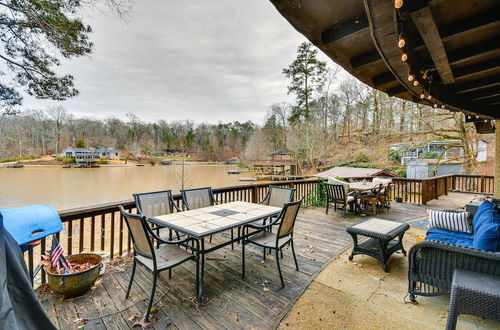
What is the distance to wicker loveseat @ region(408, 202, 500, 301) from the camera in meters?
1.81

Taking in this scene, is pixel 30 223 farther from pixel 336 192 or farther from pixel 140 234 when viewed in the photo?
pixel 336 192

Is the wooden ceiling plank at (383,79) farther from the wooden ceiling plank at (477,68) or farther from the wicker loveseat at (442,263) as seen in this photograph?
the wicker loveseat at (442,263)

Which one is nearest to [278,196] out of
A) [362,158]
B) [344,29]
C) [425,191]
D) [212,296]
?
[212,296]

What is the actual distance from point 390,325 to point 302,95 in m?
21.5

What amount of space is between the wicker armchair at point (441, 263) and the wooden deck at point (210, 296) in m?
1.11

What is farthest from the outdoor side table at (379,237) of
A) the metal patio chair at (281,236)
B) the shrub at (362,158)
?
the shrub at (362,158)

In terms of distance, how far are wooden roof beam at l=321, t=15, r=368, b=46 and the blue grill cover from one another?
3.17 meters

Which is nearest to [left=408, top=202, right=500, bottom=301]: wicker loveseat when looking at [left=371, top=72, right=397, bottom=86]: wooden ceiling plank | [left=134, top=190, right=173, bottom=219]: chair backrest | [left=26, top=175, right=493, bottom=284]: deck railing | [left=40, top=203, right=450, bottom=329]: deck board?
[left=40, top=203, right=450, bottom=329]: deck board

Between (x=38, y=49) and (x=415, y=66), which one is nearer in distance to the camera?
(x=415, y=66)

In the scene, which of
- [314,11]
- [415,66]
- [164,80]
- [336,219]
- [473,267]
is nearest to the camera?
[314,11]

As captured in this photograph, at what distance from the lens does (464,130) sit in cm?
857

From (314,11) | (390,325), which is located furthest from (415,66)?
(390,325)

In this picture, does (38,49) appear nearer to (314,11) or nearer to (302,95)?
(314,11)

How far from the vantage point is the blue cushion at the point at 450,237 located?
277 centimetres
